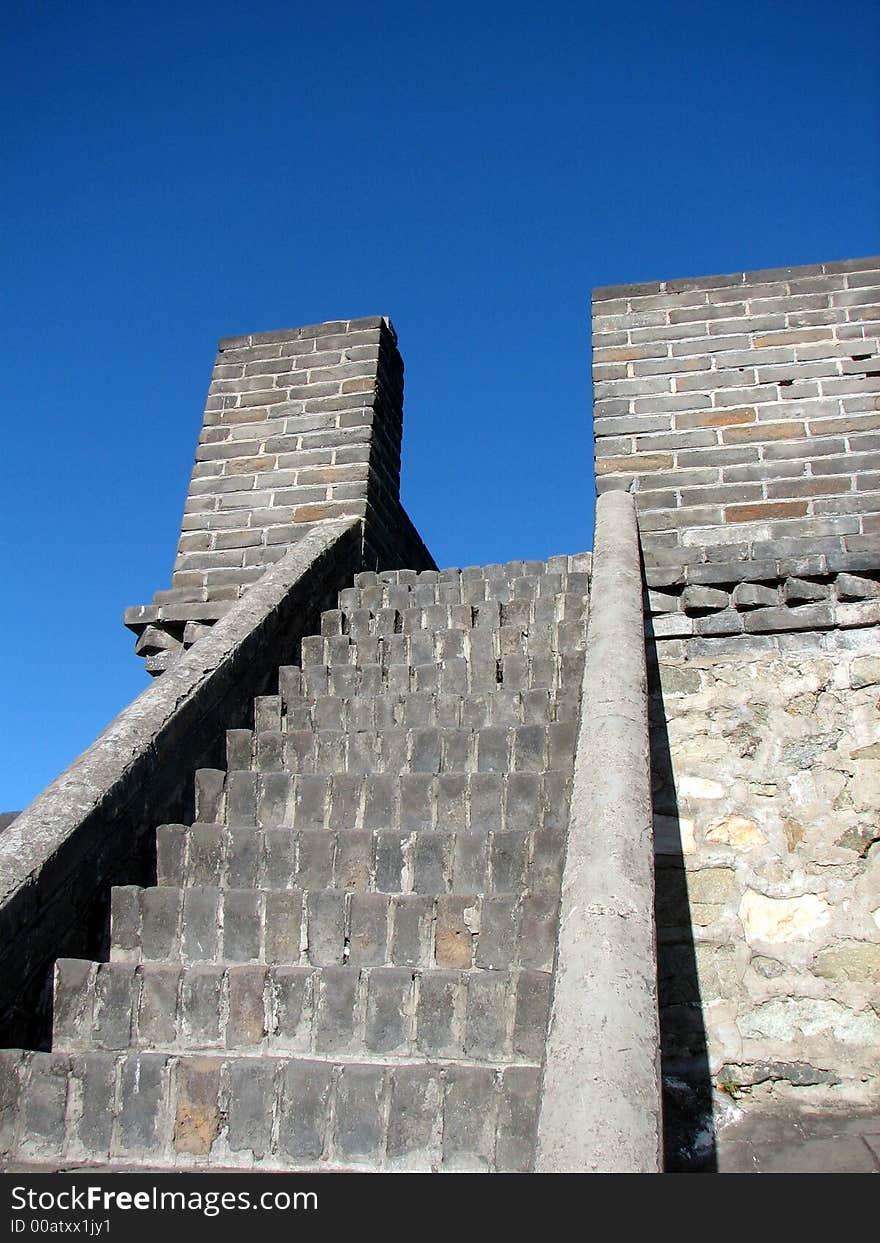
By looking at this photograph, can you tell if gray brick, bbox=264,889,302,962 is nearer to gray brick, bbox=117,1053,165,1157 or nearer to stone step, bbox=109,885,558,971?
stone step, bbox=109,885,558,971

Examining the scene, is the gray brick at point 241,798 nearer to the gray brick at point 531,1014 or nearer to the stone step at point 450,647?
the stone step at point 450,647

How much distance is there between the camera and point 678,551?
17.0ft

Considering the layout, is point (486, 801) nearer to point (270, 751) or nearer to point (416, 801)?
point (416, 801)

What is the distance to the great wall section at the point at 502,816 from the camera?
2.62 m

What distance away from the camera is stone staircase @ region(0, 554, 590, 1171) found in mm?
2602

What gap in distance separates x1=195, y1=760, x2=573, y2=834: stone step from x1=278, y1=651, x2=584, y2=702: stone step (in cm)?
55

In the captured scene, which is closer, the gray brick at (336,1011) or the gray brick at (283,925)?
the gray brick at (336,1011)

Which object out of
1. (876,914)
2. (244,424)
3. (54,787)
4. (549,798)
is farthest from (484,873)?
(244,424)

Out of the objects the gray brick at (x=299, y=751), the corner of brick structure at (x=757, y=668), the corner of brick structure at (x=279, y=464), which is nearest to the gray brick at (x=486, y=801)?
the gray brick at (x=299, y=751)

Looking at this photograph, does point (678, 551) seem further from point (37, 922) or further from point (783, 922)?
point (37, 922)

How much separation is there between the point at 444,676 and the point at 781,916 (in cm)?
173

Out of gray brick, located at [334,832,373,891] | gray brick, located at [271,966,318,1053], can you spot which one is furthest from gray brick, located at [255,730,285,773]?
gray brick, located at [271,966,318,1053]

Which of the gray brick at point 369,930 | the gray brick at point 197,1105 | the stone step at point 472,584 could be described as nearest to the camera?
the gray brick at point 197,1105

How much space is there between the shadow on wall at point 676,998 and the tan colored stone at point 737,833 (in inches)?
6.1
